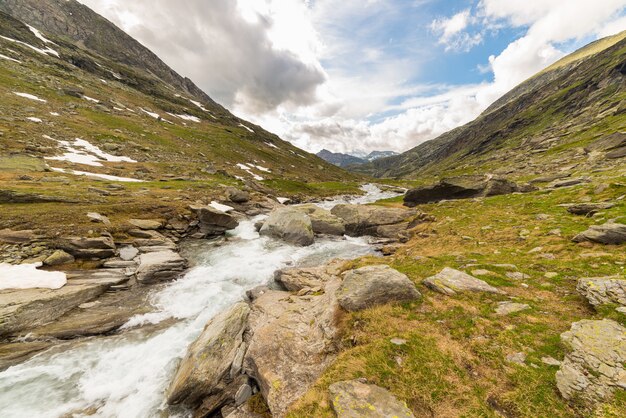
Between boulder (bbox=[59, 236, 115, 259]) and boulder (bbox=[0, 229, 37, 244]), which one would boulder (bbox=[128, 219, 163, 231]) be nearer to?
boulder (bbox=[59, 236, 115, 259])

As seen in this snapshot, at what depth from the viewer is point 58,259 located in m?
20.2

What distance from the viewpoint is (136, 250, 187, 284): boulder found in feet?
72.8

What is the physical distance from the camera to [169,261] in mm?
24609

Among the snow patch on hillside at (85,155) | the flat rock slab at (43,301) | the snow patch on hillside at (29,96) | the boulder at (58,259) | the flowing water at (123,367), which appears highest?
the snow patch on hillside at (29,96)

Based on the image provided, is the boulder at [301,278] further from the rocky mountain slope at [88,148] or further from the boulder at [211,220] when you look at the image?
the rocky mountain slope at [88,148]

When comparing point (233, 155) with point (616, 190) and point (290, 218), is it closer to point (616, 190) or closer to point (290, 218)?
point (290, 218)

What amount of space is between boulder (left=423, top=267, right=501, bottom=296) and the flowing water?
14401 millimetres

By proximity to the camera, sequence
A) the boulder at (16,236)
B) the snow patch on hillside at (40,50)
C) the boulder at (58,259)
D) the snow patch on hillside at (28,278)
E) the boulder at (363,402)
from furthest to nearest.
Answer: the snow patch on hillside at (40,50) → the boulder at (16,236) → the boulder at (58,259) → the snow patch on hillside at (28,278) → the boulder at (363,402)

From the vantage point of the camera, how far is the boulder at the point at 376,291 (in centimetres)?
1420

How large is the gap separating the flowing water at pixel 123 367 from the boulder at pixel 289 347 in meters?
3.94

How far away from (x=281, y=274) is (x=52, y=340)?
15.3 m

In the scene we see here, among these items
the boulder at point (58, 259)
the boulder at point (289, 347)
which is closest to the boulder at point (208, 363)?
the boulder at point (289, 347)

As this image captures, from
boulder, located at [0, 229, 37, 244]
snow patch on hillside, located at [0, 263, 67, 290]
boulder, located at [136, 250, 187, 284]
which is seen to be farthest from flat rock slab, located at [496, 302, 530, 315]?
boulder, located at [0, 229, 37, 244]

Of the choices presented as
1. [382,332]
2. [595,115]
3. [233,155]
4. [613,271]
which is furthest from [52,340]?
[595,115]
